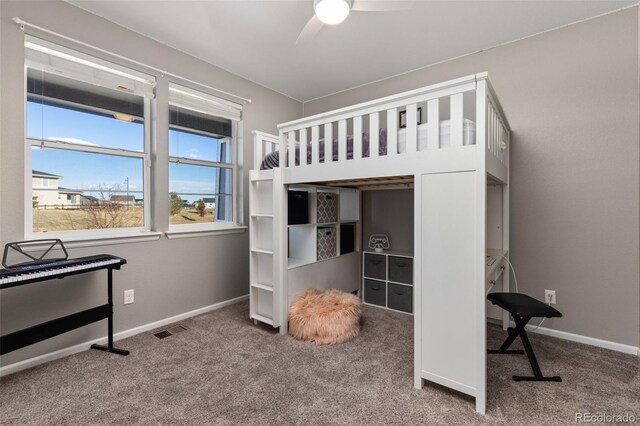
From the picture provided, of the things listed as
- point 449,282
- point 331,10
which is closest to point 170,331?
point 449,282

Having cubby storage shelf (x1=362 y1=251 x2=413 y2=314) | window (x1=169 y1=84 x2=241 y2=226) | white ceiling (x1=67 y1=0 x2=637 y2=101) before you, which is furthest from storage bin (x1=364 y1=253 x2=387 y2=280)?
white ceiling (x1=67 y1=0 x2=637 y2=101)

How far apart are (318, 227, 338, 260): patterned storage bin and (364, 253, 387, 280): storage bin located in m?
0.41

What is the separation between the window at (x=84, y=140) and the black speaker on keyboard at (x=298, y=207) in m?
1.28

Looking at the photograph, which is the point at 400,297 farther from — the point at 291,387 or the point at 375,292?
the point at 291,387

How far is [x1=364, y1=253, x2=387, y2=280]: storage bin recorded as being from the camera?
317 centimetres

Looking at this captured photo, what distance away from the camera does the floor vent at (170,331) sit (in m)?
2.46

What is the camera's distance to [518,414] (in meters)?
1.53

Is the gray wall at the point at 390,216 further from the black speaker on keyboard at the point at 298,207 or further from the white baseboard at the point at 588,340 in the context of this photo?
the white baseboard at the point at 588,340

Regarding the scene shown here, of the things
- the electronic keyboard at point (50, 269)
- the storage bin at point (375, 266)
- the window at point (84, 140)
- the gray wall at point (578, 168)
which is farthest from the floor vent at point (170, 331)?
the gray wall at point (578, 168)

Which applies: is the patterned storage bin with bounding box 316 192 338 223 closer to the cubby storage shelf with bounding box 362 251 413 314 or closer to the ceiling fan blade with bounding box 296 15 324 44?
the cubby storage shelf with bounding box 362 251 413 314

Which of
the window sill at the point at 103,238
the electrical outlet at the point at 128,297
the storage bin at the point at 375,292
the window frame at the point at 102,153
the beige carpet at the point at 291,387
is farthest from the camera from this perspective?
the storage bin at the point at 375,292

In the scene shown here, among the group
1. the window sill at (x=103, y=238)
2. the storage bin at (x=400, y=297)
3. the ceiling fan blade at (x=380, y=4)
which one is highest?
the ceiling fan blade at (x=380, y=4)

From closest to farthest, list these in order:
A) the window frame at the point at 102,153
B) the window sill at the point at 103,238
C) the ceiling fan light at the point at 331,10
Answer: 1. the ceiling fan light at the point at 331,10
2. the window frame at the point at 102,153
3. the window sill at the point at 103,238

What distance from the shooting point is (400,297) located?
3.04 meters
